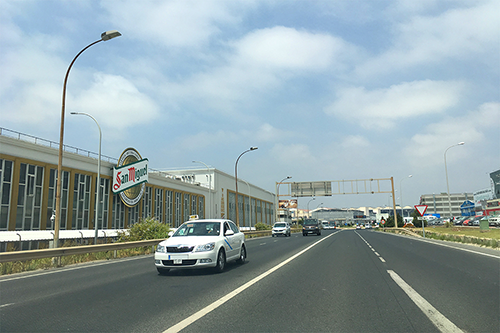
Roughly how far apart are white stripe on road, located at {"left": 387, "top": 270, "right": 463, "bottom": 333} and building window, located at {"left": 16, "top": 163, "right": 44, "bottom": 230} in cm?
2869

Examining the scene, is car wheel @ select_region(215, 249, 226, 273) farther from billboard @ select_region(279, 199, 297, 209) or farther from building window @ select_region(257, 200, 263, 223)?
billboard @ select_region(279, 199, 297, 209)

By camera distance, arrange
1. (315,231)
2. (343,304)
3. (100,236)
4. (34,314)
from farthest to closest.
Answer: (315,231) → (100,236) → (343,304) → (34,314)

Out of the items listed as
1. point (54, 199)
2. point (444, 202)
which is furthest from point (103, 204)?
point (444, 202)

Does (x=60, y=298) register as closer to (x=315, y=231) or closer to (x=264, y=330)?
(x=264, y=330)

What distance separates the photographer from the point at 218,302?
745 centimetres

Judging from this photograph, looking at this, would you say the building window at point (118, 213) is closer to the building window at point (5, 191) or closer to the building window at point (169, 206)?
the building window at point (169, 206)

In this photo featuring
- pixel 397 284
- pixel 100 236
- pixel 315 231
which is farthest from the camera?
pixel 315 231

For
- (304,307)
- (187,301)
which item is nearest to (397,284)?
(304,307)

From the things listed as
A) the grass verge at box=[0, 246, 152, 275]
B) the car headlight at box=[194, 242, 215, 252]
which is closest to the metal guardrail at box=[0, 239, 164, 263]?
the grass verge at box=[0, 246, 152, 275]

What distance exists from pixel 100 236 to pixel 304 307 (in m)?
28.5

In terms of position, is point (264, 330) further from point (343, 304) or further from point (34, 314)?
point (34, 314)

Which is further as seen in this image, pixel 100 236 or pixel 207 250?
pixel 100 236

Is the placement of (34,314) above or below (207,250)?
below

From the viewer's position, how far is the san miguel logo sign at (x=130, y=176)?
40709 mm
